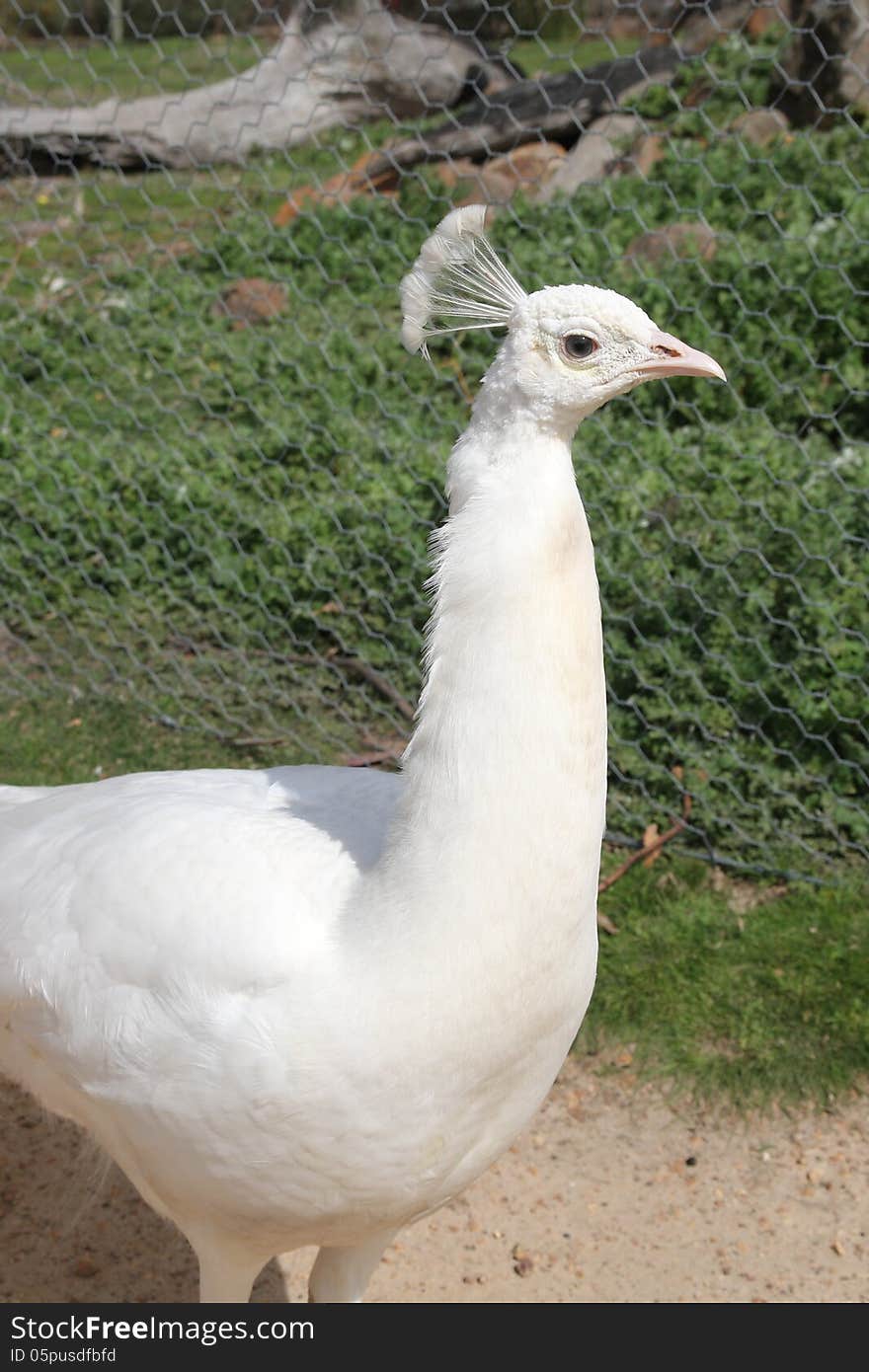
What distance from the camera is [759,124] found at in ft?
17.9

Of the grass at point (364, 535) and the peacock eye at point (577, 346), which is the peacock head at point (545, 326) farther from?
the grass at point (364, 535)

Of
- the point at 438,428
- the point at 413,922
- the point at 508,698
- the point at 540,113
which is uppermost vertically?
the point at 508,698

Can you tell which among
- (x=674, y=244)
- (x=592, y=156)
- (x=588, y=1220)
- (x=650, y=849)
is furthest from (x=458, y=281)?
(x=592, y=156)

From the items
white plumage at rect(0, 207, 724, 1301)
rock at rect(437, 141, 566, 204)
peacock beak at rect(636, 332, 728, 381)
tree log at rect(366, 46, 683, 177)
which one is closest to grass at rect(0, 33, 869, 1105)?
rock at rect(437, 141, 566, 204)

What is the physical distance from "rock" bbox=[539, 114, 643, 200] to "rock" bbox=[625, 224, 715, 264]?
569mm

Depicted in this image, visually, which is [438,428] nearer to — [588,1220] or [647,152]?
[647,152]

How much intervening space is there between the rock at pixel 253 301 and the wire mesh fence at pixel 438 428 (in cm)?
1

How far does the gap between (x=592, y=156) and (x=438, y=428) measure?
5.61ft

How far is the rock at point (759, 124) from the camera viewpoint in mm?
5418

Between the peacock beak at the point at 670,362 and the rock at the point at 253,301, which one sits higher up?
the peacock beak at the point at 670,362

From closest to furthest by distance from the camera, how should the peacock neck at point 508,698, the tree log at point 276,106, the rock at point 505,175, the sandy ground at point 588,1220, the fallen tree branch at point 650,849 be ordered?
the peacock neck at point 508,698 → the sandy ground at point 588,1220 → the fallen tree branch at point 650,849 → the rock at point 505,175 → the tree log at point 276,106

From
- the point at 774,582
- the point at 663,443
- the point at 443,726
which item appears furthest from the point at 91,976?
the point at 663,443

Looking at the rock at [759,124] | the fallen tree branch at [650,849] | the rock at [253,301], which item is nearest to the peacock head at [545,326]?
the fallen tree branch at [650,849]

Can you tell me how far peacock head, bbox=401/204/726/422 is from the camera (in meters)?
1.63
